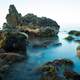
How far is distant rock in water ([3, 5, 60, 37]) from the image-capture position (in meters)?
100

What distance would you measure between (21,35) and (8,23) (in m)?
36.9

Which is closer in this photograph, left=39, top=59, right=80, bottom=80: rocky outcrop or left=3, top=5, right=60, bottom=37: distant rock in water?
left=39, top=59, right=80, bottom=80: rocky outcrop

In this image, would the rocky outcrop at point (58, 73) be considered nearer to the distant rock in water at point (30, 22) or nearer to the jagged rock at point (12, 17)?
the distant rock in water at point (30, 22)

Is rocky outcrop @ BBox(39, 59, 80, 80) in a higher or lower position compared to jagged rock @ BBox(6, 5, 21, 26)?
lower

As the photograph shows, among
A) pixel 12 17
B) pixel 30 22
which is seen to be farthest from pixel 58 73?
pixel 30 22

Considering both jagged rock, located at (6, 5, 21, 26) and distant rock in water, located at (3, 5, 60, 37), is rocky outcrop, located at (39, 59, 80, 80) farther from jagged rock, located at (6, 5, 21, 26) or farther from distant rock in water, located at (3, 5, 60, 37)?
jagged rock, located at (6, 5, 21, 26)

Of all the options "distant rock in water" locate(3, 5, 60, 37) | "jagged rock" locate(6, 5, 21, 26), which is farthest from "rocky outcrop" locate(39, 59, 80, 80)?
"jagged rock" locate(6, 5, 21, 26)

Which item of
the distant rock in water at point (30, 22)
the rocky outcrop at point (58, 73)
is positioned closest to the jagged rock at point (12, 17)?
the distant rock in water at point (30, 22)

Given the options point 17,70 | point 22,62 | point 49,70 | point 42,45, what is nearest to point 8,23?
point 42,45

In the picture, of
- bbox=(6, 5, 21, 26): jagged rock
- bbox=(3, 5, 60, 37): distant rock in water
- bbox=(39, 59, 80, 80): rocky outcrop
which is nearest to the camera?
bbox=(39, 59, 80, 80): rocky outcrop

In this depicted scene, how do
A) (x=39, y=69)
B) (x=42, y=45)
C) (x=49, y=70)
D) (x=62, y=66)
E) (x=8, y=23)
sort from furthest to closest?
(x=8, y=23) → (x=42, y=45) → (x=62, y=66) → (x=39, y=69) → (x=49, y=70)

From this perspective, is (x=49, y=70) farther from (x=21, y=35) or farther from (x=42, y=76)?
(x=21, y=35)

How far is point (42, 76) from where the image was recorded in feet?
120

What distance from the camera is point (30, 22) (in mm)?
137875
